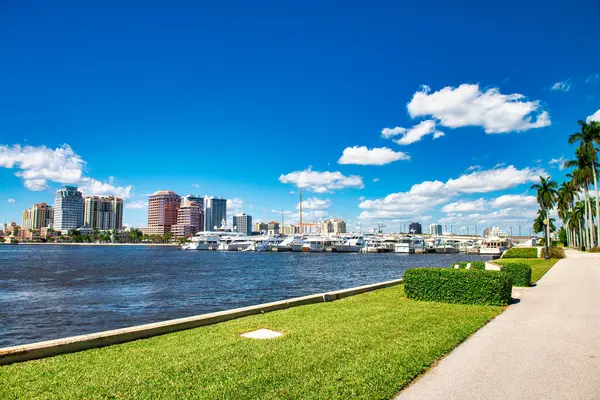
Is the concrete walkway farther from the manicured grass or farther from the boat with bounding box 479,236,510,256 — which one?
the boat with bounding box 479,236,510,256

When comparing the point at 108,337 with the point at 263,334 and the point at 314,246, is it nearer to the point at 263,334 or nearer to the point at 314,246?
the point at 263,334

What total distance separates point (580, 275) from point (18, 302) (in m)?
31.8

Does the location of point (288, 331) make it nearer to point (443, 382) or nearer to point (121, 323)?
point (443, 382)

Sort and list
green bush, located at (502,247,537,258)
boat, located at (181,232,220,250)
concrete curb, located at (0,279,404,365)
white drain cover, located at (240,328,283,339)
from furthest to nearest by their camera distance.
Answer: boat, located at (181,232,220,250) < green bush, located at (502,247,537,258) < white drain cover, located at (240,328,283,339) < concrete curb, located at (0,279,404,365)

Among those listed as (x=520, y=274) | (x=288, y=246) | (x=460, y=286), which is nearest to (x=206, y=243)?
(x=288, y=246)

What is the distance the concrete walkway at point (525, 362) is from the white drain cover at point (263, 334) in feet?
11.8

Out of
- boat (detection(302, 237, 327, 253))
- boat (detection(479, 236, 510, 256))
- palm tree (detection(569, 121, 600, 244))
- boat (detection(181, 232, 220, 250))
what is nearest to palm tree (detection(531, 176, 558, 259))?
palm tree (detection(569, 121, 600, 244))

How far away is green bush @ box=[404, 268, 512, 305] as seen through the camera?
13.5 meters

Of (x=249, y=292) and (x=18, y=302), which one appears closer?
(x=18, y=302)

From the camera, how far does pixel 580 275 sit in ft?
80.2

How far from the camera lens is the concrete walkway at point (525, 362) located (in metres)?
5.79

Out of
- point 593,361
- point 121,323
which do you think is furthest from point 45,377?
point 121,323

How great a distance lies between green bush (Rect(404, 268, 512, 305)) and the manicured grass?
2.95 m

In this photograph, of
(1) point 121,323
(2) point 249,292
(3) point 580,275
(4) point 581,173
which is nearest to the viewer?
(1) point 121,323
